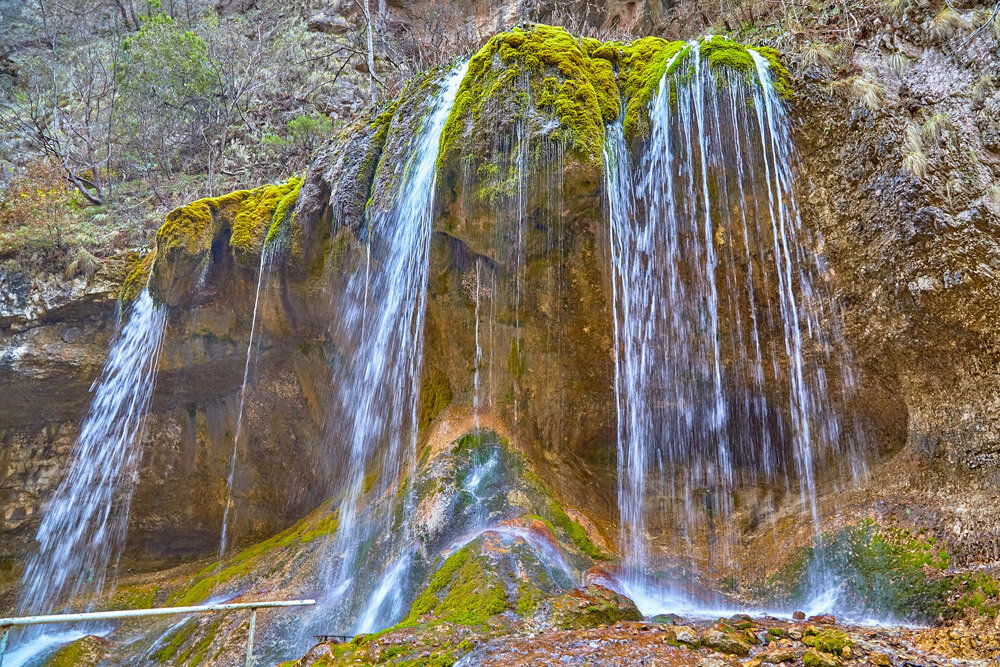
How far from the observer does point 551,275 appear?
307 inches

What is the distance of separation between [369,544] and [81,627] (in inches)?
255

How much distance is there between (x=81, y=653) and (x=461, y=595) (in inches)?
232

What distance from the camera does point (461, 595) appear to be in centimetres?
529

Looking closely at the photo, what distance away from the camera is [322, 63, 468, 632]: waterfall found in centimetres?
782

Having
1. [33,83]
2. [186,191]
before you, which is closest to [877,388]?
[186,191]

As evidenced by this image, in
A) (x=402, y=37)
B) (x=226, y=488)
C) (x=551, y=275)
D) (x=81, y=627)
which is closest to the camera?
(x=551, y=275)

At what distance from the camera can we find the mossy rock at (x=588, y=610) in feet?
15.4

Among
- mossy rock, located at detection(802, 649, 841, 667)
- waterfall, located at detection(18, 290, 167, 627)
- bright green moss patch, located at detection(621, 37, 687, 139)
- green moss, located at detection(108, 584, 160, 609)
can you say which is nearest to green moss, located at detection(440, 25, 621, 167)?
bright green moss patch, located at detection(621, 37, 687, 139)

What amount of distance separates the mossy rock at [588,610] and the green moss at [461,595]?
472 mm

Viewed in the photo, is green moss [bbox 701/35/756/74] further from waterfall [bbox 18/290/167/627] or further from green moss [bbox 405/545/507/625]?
waterfall [bbox 18/290/167/627]

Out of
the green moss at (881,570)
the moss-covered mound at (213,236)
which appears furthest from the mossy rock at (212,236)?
the green moss at (881,570)

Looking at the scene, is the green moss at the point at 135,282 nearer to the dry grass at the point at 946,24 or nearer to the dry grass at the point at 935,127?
the dry grass at the point at 935,127

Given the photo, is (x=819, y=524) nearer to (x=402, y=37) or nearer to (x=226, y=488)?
(x=226, y=488)

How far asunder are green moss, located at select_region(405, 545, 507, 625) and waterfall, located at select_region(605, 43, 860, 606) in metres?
2.11
